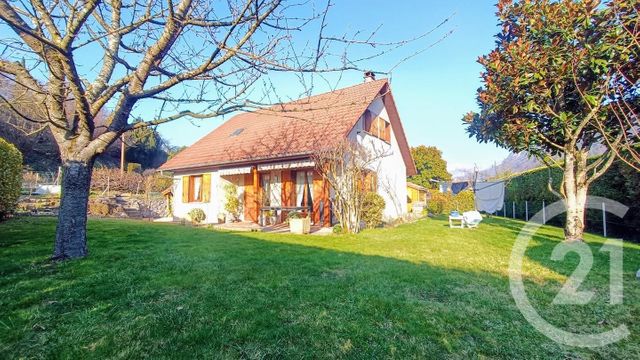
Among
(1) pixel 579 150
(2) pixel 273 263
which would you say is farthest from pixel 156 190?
(1) pixel 579 150

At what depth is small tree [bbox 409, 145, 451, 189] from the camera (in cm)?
4775

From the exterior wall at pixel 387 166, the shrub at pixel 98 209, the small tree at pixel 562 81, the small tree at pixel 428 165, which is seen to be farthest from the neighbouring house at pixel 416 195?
the shrub at pixel 98 209

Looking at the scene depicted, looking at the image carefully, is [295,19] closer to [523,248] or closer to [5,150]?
[523,248]

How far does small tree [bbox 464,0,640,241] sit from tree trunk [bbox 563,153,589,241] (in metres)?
0.03

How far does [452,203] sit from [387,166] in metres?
14.2

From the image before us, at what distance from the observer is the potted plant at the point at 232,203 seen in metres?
18.2

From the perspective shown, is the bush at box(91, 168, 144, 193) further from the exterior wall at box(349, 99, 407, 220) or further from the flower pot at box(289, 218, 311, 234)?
the exterior wall at box(349, 99, 407, 220)

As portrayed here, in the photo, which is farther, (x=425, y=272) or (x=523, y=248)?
(x=523, y=248)

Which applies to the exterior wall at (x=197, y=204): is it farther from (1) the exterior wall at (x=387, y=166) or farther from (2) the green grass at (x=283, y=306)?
(2) the green grass at (x=283, y=306)

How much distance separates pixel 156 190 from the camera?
33531mm

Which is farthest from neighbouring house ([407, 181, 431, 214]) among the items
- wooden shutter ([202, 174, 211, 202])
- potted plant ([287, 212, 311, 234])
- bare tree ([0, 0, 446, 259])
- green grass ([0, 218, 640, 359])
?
bare tree ([0, 0, 446, 259])

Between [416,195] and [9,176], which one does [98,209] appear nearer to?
[9,176]

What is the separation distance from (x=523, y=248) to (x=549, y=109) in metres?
4.97

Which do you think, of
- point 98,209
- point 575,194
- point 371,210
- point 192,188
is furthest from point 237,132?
point 575,194
